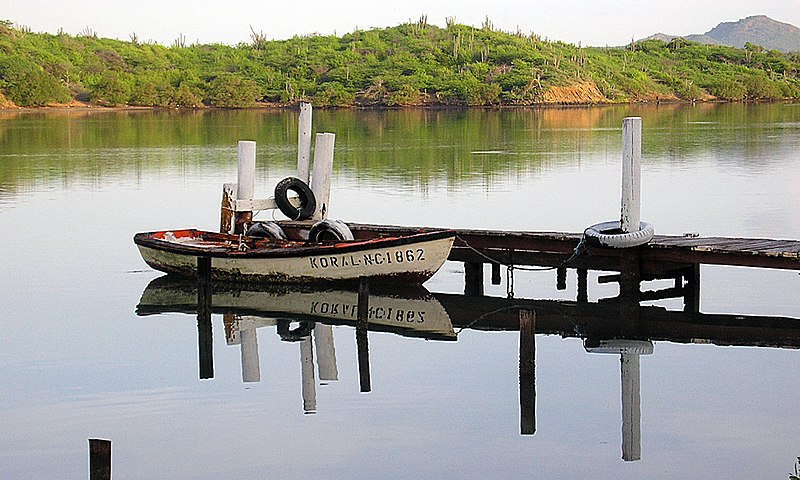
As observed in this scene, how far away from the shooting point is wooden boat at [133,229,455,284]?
1702 cm

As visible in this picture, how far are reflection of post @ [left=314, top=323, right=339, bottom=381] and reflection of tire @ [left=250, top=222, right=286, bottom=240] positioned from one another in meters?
3.36

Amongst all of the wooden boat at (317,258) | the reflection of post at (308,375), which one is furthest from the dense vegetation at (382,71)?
the reflection of post at (308,375)

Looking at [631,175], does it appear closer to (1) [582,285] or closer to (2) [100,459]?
(1) [582,285]

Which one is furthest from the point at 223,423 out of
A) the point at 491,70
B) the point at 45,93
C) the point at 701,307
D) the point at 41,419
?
the point at 491,70

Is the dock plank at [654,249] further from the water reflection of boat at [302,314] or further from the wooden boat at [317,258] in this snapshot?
the water reflection of boat at [302,314]

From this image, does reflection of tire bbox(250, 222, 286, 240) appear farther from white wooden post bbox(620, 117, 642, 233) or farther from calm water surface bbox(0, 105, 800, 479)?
white wooden post bbox(620, 117, 642, 233)

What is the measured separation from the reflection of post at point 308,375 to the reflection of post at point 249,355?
517mm

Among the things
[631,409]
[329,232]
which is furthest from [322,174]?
[631,409]

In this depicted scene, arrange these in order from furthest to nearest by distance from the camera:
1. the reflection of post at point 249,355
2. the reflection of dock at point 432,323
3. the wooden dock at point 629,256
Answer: the wooden dock at point 629,256 < the reflection of dock at point 432,323 < the reflection of post at point 249,355

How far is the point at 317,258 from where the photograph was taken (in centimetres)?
1744

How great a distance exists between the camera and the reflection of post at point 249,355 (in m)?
13.4

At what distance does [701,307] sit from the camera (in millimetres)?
16859

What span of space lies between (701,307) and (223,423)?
796 centimetres

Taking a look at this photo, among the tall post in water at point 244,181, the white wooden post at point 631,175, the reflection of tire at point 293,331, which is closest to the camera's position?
the reflection of tire at point 293,331
